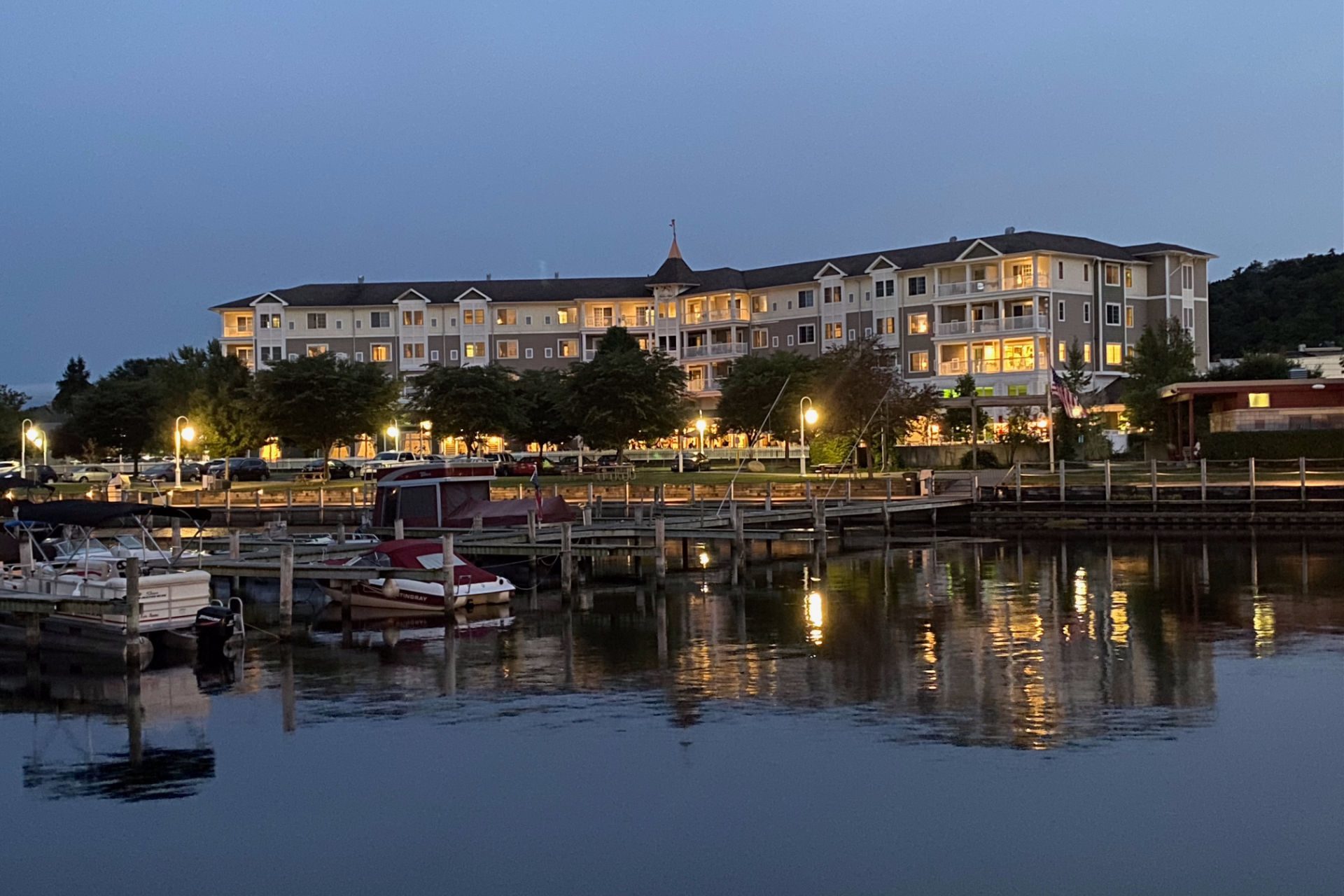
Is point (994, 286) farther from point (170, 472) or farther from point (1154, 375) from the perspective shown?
point (170, 472)

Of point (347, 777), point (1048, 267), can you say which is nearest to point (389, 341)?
point (1048, 267)

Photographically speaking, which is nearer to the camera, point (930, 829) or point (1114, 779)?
point (930, 829)

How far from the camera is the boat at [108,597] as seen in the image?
2805 cm

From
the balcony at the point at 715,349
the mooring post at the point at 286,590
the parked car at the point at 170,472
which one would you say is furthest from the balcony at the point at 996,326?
the mooring post at the point at 286,590

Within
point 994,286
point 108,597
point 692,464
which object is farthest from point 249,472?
point 108,597

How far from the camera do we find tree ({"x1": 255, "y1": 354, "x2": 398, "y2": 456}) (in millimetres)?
77125

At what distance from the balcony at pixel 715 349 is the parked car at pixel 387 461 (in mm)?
26869

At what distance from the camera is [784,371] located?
8756 cm

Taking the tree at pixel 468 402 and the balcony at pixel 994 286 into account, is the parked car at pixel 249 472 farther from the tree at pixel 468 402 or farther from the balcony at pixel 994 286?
the balcony at pixel 994 286

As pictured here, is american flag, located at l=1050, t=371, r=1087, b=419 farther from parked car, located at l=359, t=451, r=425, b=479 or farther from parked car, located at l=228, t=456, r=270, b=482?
parked car, located at l=228, t=456, r=270, b=482

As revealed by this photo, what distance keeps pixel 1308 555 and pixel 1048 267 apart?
170ft

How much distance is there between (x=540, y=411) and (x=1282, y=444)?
43.9m

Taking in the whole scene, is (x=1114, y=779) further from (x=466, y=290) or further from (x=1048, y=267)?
(x=466, y=290)

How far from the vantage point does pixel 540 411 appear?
90750 millimetres
